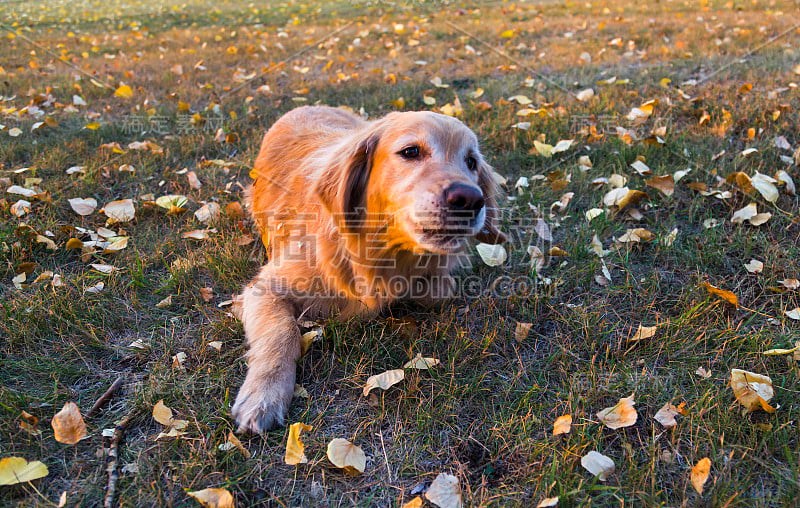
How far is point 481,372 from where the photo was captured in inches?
91.9

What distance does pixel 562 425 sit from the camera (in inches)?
78.4

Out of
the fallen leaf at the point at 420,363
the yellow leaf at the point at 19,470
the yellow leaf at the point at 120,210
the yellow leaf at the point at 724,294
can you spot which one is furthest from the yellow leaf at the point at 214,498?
the yellow leaf at the point at 724,294

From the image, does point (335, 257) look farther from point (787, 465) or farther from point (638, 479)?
point (787, 465)

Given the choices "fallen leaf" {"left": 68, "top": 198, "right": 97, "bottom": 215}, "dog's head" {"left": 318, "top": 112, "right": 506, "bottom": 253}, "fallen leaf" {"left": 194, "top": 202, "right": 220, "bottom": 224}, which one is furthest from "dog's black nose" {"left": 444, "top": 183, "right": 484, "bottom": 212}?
"fallen leaf" {"left": 68, "top": 198, "right": 97, "bottom": 215}

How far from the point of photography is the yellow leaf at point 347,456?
6.04 ft

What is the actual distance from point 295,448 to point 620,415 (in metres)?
1.30

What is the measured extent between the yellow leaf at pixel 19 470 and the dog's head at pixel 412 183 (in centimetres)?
153

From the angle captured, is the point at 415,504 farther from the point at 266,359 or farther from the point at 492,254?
the point at 492,254

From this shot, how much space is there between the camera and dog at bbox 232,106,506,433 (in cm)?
211

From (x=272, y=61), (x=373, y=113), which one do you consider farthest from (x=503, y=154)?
(x=272, y=61)

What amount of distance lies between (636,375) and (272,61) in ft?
21.4

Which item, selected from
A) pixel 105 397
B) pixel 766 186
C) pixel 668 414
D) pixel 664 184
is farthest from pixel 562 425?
pixel 766 186

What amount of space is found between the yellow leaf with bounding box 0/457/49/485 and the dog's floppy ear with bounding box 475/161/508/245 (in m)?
2.22

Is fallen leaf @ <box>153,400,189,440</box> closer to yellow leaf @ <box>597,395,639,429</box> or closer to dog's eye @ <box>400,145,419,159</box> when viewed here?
dog's eye @ <box>400,145,419,159</box>
